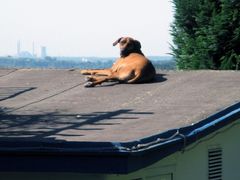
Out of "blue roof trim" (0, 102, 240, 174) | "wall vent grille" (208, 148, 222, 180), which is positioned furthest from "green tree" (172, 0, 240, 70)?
"blue roof trim" (0, 102, 240, 174)

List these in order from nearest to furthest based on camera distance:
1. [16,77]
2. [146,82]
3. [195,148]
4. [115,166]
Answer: [115,166], [195,148], [146,82], [16,77]

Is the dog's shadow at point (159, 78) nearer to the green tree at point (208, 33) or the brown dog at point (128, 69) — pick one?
the brown dog at point (128, 69)

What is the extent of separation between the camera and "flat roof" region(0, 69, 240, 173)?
7301mm

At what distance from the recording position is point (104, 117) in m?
9.84

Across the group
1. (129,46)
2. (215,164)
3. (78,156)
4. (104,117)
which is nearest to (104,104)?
(104,117)

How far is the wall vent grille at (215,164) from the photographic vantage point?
34.1ft

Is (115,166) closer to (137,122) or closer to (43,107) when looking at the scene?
(137,122)

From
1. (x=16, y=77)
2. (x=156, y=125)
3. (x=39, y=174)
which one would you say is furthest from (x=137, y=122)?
(x=16, y=77)

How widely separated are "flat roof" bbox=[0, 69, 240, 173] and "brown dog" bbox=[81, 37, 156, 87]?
14 centimetres

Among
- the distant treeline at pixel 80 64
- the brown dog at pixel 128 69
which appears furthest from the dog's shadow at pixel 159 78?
the distant treeline at pixel 80 64

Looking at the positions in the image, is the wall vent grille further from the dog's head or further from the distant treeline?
Answer: the distant treeline

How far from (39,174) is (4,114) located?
2498 millimetres

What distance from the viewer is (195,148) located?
9.95 metres

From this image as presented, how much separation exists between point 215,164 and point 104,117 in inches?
70.4
